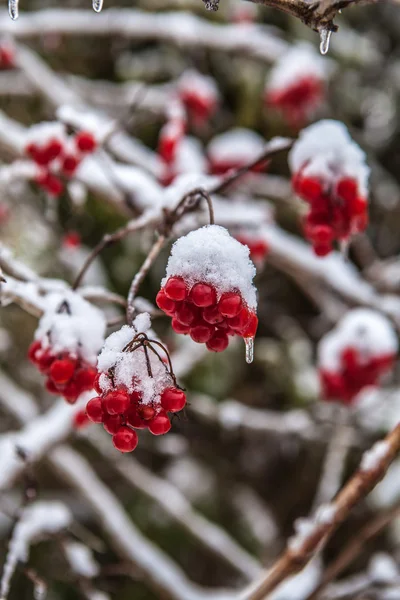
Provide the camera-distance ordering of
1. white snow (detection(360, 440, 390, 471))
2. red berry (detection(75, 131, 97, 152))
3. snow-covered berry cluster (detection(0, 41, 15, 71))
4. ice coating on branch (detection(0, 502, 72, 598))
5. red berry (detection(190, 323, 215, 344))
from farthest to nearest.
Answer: snow-covered berry cluster (detection(0, 41, 15, 71)) → red berry (detection(75, 131, 97, 152)) → ice coating on branch (detection(0, 502, 72, 598)) → white snow (detection(360, 440, 390, 471)) → red berry (detection(190, 323, 215, 344))

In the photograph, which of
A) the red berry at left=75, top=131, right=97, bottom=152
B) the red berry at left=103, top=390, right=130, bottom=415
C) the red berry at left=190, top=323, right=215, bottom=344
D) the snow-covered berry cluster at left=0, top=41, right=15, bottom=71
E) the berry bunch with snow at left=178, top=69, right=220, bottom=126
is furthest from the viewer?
the berry bunch with snow at left=178, top=69, right=220, bottom=126

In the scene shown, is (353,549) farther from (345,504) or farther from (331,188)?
(331,188)

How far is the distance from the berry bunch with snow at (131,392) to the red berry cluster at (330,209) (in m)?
0.72

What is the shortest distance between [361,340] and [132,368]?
1.69 m

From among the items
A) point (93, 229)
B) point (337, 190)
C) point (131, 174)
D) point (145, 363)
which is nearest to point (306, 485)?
point (93, 229)

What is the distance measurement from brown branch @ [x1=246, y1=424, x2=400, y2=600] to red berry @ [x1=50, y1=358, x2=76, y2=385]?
0.59m

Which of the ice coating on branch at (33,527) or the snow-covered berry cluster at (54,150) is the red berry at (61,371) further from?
the snow-covered berry cluster at (54,150)

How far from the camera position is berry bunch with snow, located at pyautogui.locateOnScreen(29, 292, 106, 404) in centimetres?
122

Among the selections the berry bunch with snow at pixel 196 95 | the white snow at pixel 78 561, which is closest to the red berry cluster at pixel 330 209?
the white snow at pixel 78 561

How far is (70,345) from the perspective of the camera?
123cm

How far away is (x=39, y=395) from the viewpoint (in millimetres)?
4387

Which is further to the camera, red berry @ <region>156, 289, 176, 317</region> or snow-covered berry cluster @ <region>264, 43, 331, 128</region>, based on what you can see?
snow-covered berry cluster @ <region>264, 43, 331, 128</region>

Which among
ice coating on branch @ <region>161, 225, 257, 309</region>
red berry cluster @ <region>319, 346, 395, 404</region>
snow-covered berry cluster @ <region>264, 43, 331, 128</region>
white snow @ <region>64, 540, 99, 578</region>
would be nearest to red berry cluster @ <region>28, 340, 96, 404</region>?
ice coating on branch @ <region>161, 225, 257, 309</region>

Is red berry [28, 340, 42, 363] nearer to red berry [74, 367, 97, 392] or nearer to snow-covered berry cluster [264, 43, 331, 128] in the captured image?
red berry [74, 367, 97, 392]
